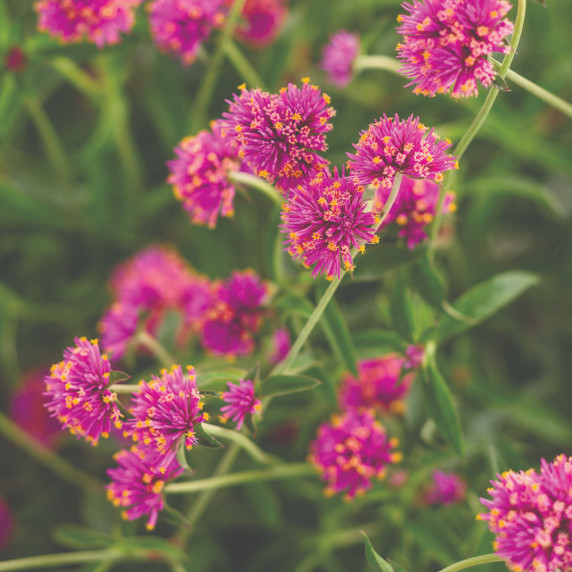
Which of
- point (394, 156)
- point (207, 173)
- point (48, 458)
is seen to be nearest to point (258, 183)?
point (207, 173)

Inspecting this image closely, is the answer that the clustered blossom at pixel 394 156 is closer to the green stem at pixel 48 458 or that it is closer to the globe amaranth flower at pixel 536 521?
the globe amaranth flower at pixel 536 521

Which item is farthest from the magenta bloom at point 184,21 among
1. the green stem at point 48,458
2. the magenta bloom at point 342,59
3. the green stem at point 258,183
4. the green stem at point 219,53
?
the green stem at point 48,458

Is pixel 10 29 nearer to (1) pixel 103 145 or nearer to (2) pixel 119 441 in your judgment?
(1) pixel 103 145

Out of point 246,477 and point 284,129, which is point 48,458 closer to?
point 246,477

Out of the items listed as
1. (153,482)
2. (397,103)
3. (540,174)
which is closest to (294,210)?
(153,482)

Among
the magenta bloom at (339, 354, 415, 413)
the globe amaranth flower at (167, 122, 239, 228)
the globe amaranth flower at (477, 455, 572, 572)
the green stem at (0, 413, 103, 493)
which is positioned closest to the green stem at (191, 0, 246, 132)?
the globe amaranth flower at (167, 122, 239, 228)
